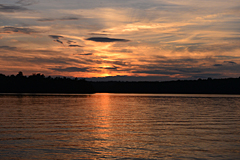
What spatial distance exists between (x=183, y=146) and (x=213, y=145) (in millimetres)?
2642

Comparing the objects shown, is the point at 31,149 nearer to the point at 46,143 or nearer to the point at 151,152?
the point at 46,143

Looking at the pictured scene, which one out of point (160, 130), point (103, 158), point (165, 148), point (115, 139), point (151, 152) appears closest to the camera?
point (103, 158)

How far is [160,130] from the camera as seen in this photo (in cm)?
3005

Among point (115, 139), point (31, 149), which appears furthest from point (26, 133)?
point (115, 139)

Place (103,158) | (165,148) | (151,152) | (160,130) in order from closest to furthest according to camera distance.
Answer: (103,158), (151,152), (165,148), (160,130)

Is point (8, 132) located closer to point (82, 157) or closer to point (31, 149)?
point (31, 149)

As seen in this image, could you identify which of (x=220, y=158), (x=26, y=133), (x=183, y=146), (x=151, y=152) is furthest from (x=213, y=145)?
(x=26, y=133)

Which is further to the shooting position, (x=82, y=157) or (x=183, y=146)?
(x=183, y=146)

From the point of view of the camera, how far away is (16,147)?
20.5 m

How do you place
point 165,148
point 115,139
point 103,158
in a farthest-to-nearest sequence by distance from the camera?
point 115,139
point 165,148
point 103,158

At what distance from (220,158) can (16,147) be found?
600 inches

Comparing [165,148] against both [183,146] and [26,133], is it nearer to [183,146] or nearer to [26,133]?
[183,146]

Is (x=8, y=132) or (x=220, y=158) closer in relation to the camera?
(x=220, y=158)

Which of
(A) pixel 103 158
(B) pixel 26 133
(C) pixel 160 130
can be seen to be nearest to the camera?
(A) pixel 103 158
